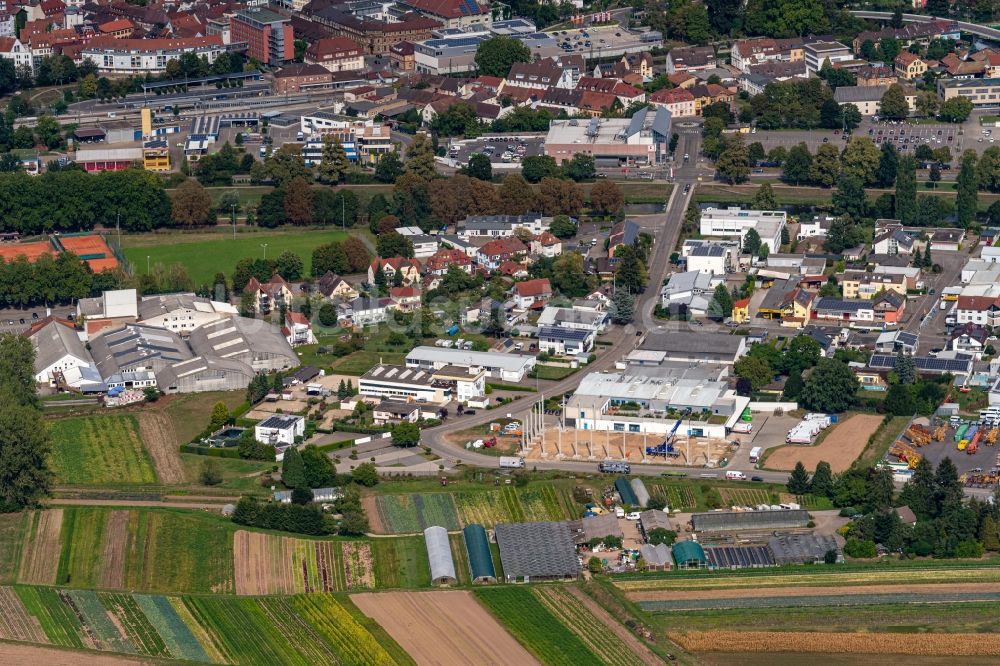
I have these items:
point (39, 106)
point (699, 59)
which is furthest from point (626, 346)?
point (39, 106)

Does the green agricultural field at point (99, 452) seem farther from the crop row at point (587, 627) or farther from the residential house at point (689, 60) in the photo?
the residential house at point (689, 60)

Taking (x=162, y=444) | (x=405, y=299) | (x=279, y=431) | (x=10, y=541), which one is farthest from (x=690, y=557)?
(x=405, y=299)

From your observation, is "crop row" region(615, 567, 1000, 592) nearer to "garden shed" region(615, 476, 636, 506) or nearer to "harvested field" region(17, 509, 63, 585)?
"garden shed" region(615, 476, 636, 506)

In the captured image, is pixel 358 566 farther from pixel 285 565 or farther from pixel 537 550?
pixel 537 550

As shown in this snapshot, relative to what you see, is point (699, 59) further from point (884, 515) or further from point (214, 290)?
point (884, 515)

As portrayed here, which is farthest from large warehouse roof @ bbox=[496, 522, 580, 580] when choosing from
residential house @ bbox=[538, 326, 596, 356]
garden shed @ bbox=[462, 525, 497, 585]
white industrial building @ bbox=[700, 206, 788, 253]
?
white industrial building @ bbox=[700, 206, 788, 253]
